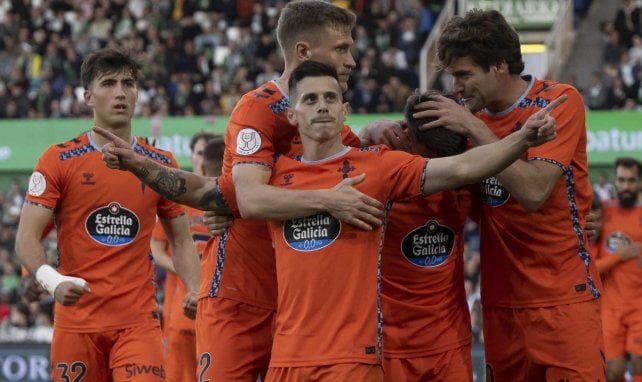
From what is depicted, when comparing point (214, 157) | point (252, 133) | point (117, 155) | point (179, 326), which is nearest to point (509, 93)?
point (252, 133)

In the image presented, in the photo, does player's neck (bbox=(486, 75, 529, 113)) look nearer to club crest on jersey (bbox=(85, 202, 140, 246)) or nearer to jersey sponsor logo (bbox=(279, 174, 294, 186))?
jersey sponsor logo (bbox=(279, 174, 294, 186))

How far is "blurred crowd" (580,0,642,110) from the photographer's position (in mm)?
21781

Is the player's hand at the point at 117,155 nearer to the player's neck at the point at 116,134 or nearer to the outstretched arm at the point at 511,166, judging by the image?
the outstretched arm at the point at 511,166

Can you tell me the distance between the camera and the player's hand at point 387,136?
6.53 m

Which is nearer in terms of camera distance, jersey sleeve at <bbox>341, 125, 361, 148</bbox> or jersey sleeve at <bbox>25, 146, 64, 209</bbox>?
jersey sleeve at <bbox>341, 125, 361, 148</bbox>

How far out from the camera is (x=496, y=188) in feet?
21.4

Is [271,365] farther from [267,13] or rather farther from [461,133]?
[267,13]

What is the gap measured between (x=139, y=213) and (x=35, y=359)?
777 centimetres

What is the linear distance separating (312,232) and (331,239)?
106 mm

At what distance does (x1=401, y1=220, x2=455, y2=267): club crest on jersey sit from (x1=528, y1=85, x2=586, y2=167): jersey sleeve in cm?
66

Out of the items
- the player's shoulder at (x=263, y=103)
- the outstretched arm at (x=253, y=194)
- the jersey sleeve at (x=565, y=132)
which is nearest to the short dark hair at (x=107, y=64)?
the outstretched arm at (x=253, y=194)

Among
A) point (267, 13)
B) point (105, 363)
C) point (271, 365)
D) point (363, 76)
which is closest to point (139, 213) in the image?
point (105, 363)

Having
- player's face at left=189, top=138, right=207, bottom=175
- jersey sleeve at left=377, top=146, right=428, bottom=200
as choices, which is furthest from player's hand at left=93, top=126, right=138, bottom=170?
player's face at left=189, top=138, right=207, bottom=175

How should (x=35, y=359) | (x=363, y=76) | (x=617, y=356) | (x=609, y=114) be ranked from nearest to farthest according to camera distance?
(x=617, y=356)
(x=35, y=359)
(x=609, y=114)
(x=363, y=76)
